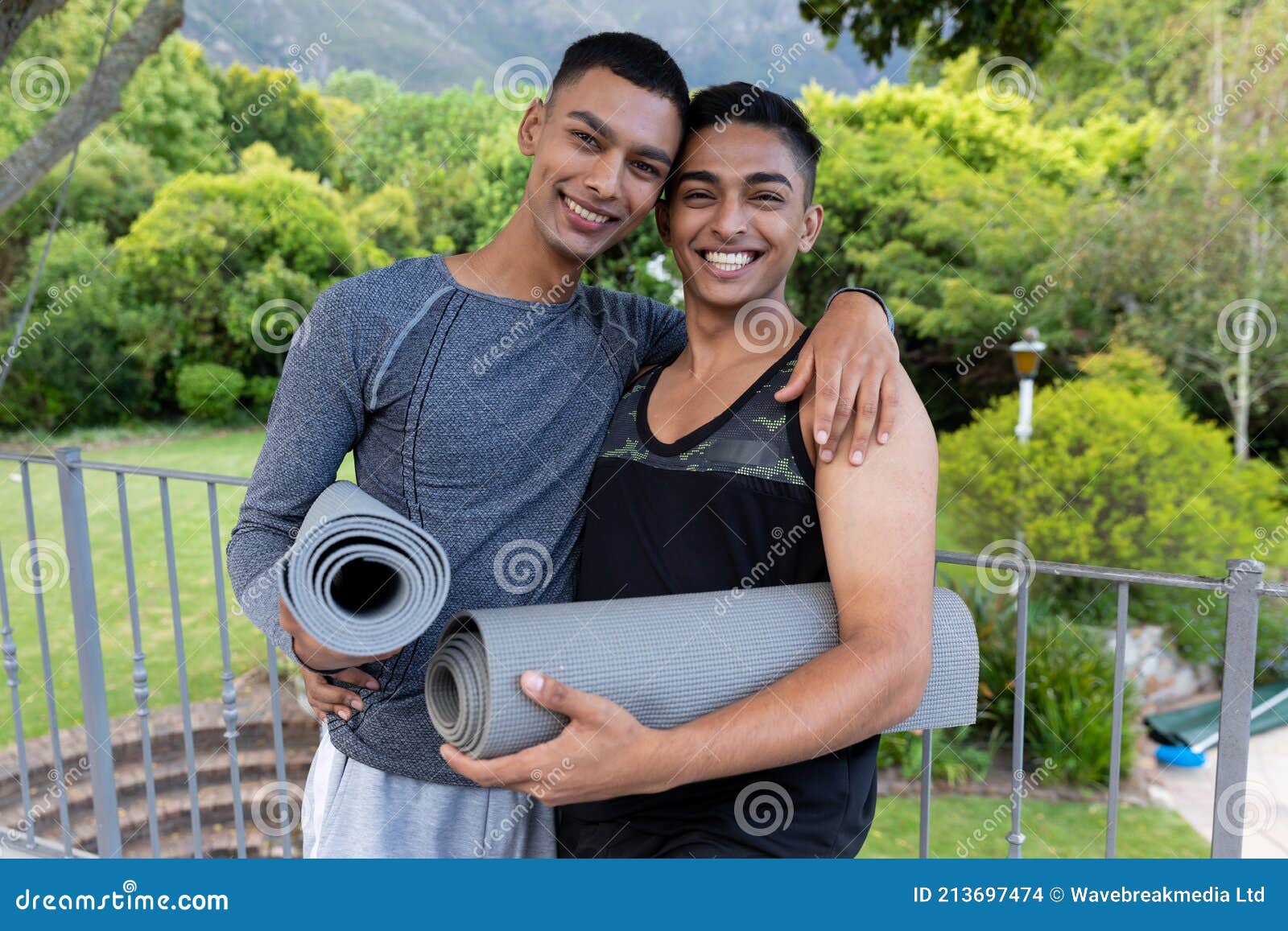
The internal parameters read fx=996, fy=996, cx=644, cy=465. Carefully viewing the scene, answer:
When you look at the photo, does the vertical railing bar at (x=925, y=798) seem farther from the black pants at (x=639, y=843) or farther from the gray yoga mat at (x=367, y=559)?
the gray yoga mat at (x=367, y=559)

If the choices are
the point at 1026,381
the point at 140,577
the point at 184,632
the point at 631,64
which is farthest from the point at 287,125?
the point at 631,64

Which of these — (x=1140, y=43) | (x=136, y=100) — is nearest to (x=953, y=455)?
(x=1140, y=43)

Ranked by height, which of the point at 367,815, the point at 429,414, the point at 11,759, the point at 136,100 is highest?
the point at 136,100

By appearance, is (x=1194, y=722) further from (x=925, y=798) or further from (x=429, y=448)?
(x=429, y=448)

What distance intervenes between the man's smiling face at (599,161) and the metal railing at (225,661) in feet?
2.54

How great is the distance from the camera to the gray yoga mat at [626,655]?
3.08ft

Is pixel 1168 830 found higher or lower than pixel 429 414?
lower

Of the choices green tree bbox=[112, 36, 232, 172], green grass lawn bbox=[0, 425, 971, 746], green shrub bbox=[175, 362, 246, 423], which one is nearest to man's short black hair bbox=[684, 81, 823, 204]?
green grass lawn bbox=[0, 425, 971, 746]

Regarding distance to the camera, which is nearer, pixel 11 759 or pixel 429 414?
pixel 429 414
